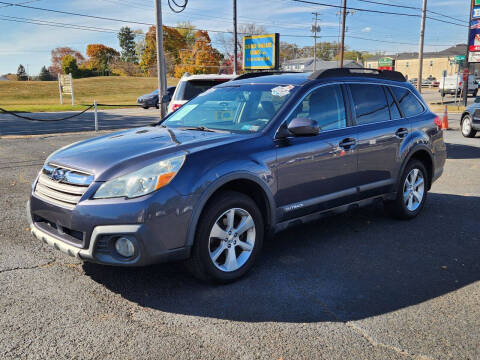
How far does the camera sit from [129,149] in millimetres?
3805

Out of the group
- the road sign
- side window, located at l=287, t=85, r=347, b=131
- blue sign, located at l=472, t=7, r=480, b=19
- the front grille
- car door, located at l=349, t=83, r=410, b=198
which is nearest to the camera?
the front grille

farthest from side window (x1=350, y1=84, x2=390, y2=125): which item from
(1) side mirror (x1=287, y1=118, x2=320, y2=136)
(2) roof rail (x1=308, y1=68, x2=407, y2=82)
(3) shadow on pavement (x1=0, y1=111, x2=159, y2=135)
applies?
(3) shadow on pavement (x1=0, y1=111, x2=159, y2=135)

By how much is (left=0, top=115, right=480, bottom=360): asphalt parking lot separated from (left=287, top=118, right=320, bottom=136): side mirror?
1.26 m

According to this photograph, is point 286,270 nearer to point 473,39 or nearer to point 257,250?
point 257,250

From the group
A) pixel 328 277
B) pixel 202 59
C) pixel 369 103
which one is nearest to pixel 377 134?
pixel 369 103

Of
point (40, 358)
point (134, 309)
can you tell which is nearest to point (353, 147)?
point (134, 309)

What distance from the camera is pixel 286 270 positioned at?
4.20 m

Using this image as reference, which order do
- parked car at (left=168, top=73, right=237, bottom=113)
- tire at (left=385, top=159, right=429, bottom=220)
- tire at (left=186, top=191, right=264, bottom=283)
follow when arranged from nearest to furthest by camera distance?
tire at (left=186, top=191, right=264, bottom=283) → tire at (left=385, top=159, right=429, bottom=220) → parked car at (left=168, top=73, right=237, bottom=113)

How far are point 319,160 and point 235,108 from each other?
102 cm

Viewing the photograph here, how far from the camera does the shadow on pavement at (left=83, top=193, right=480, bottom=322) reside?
3488 mm

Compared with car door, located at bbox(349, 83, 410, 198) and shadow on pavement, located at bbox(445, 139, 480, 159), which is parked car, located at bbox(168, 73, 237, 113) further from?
shadow on pavement, located at bbox(445, 139, 480, 159)

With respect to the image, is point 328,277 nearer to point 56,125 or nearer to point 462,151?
point 462,151

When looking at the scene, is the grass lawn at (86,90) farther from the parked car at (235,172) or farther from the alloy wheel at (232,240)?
the alloy wheel at (232,240)

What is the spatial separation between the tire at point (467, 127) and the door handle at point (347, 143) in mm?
11090
